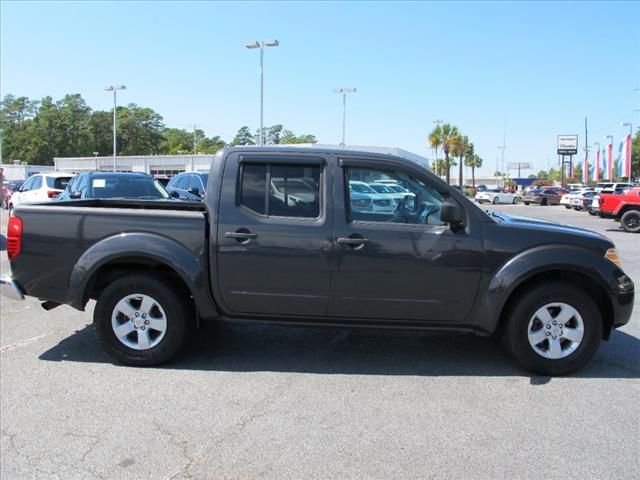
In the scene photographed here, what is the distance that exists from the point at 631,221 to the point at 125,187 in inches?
650

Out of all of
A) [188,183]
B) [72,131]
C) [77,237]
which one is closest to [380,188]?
[77,237]

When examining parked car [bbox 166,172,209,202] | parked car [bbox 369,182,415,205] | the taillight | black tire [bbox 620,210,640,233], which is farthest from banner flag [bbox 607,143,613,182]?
the taillight

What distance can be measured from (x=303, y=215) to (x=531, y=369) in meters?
2.31

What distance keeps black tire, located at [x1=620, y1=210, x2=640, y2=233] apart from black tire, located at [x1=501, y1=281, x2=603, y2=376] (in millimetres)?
16425

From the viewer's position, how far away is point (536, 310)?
14.7ft

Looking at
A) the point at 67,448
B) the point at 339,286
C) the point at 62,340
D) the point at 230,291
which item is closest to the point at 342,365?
the point at 339,286

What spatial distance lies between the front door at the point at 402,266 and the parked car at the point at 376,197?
0.10 metres

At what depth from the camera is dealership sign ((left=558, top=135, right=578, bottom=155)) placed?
281 ft

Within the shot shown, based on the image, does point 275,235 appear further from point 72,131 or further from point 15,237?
point 72,131

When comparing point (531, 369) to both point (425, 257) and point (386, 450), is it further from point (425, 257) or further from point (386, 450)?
point (386, 450)

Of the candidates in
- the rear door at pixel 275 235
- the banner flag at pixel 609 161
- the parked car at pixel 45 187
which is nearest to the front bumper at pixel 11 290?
the rear door at pixel 275 235

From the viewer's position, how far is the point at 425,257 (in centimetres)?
443

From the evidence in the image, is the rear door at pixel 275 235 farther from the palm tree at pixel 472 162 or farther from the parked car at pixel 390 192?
the palm tree at pixel 472 162

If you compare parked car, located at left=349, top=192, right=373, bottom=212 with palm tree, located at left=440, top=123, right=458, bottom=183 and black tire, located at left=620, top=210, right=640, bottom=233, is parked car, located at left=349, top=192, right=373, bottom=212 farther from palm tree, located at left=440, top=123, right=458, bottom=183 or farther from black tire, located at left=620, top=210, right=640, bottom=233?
palm tree, located at left=440, top=123, right=458, bottom=183
